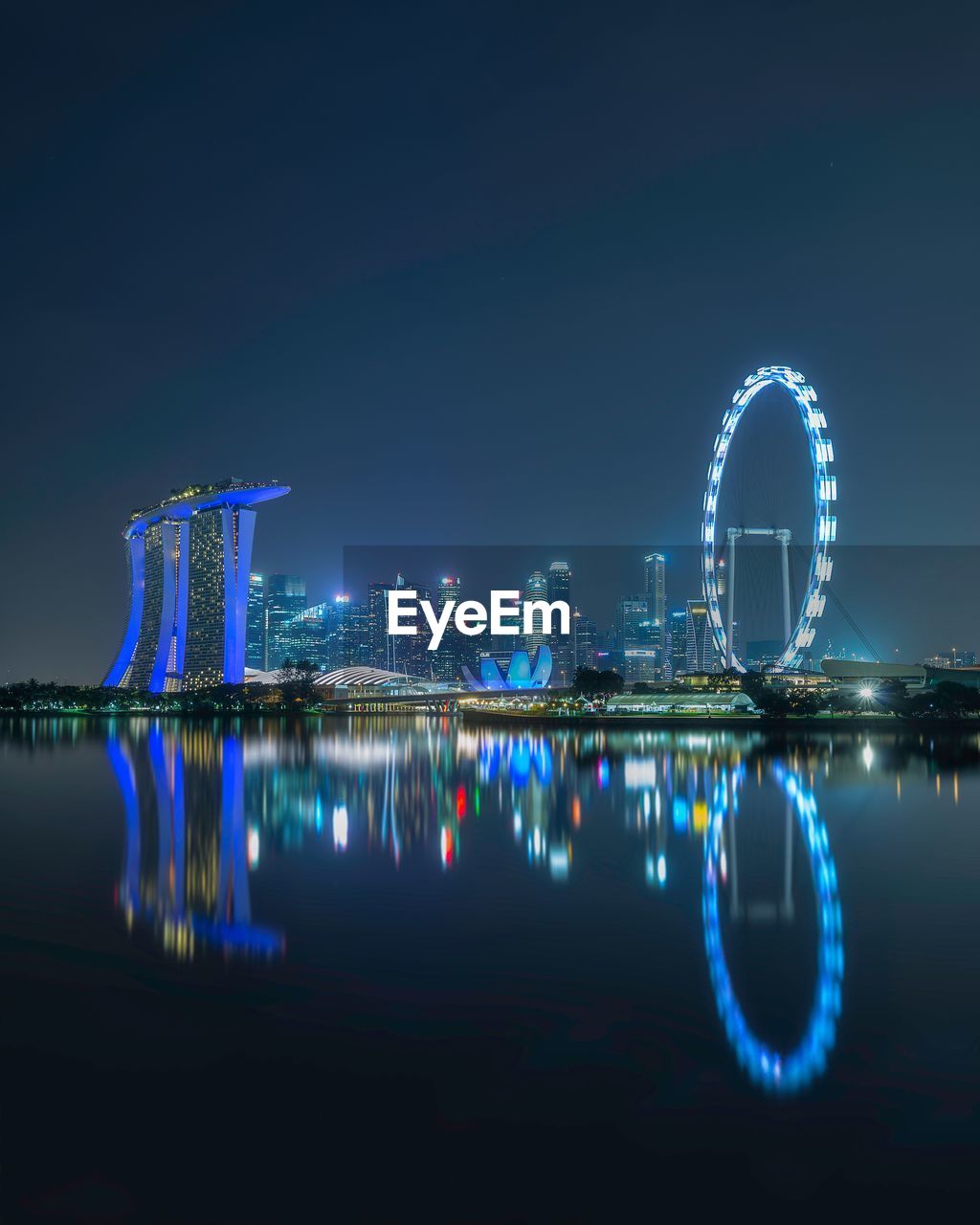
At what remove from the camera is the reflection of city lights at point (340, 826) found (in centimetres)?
1451

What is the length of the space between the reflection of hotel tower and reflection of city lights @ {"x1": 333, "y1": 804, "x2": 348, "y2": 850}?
1307mm

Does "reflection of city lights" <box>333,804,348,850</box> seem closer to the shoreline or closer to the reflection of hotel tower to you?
the reflection of hotel tower

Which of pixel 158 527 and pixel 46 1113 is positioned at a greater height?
pixel 158 527

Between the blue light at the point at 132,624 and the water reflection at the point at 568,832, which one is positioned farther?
the blue light at the point at 132,624

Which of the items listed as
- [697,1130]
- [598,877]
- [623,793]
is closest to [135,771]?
[623,793]

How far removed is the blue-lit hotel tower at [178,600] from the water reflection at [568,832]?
5154 cm

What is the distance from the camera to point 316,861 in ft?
42.9

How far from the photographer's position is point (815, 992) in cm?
732

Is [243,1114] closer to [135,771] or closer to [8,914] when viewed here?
[8,914]

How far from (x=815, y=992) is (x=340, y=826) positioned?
33.5ft

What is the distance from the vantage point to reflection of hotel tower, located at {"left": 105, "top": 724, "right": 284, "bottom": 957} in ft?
30.0

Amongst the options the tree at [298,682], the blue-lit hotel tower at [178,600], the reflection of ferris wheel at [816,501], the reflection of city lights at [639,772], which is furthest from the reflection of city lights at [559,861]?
the tree at [298,682]

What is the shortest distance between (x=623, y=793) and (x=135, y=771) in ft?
43.2

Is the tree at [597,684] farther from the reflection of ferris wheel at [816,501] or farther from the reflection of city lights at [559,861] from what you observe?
the reflection of city lights at [559,861]
